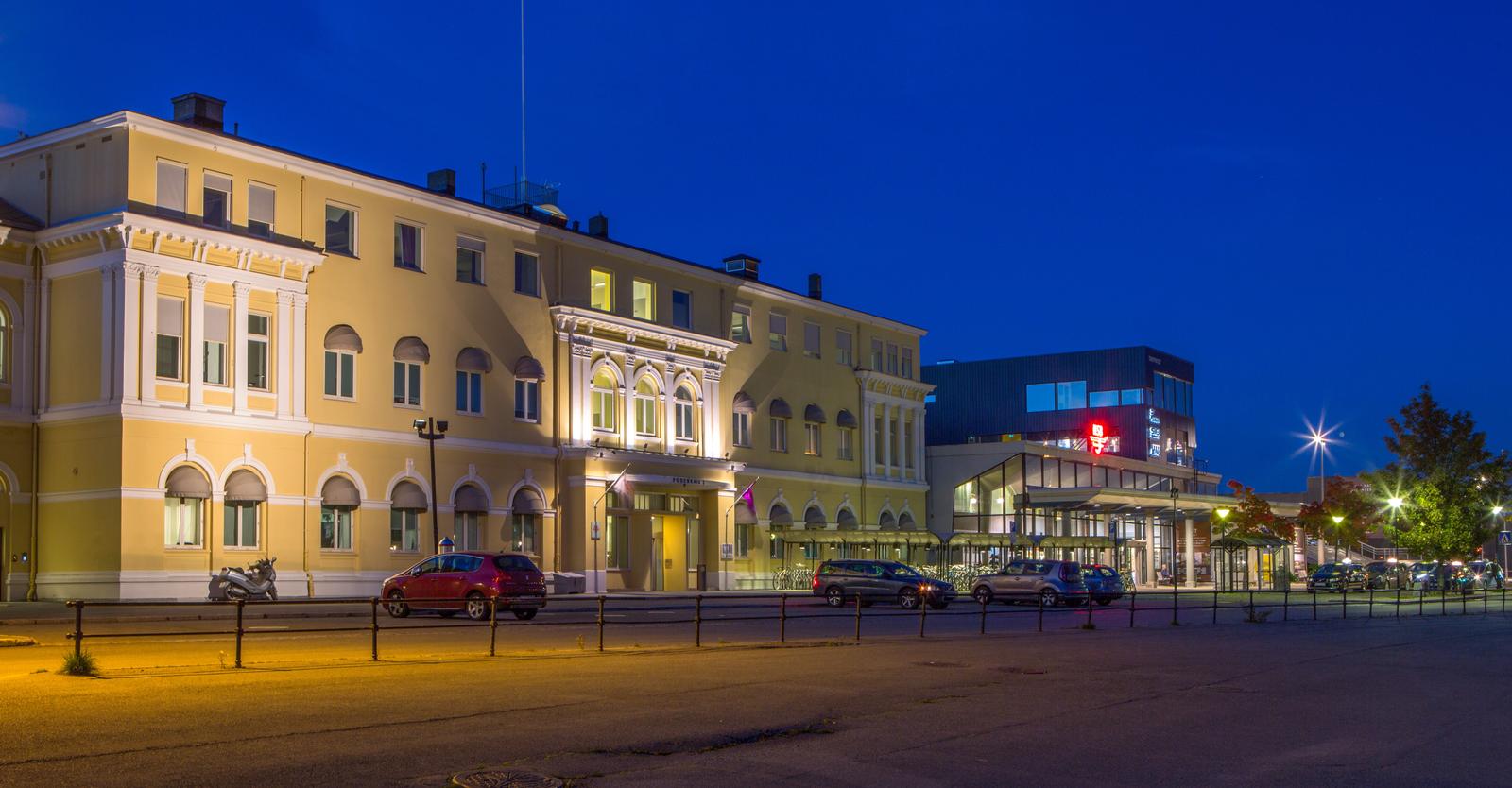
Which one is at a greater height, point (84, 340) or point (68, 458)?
point (84, 340)

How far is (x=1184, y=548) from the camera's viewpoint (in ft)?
292

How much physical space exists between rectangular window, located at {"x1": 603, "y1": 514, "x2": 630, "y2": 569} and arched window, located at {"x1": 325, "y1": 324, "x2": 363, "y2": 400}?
39.8ft

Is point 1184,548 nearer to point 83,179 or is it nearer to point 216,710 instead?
point 83,179

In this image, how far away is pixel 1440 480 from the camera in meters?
59.3

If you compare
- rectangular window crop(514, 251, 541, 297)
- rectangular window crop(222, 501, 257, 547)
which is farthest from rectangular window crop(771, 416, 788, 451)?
rectangular window crop(222, 501, 257, 547)

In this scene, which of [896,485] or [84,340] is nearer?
[84,340]

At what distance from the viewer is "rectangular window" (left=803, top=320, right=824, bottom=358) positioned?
212ft

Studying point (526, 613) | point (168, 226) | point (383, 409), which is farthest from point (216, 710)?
point (383, 409)

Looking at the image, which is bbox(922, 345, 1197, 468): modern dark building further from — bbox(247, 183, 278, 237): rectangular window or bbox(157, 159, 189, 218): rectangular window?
bbox(157, 159, 189, 218): rectangular window

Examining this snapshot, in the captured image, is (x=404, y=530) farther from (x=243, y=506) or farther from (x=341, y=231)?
(x=341, y=231)

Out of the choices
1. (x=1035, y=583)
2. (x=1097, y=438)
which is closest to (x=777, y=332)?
(x=1035, y=583)

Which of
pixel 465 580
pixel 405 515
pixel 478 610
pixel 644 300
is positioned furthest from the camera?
pixel 644 300

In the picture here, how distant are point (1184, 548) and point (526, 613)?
212 ft

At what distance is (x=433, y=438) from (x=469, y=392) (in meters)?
5.24
